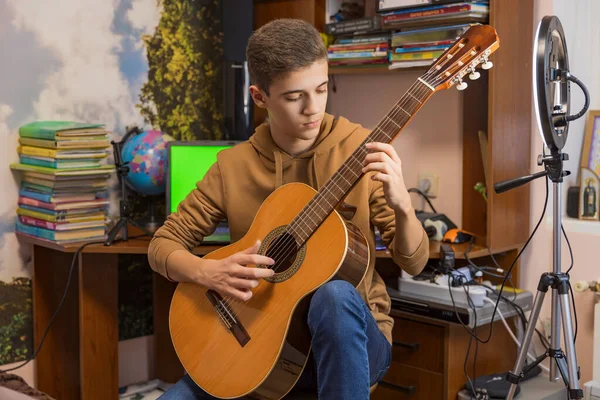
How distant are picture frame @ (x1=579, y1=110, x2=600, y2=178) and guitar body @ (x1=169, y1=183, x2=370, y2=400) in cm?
139

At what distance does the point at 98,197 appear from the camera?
105 inches

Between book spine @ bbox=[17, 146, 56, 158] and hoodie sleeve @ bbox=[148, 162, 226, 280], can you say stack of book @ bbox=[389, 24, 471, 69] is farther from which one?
book spine @ bbox=[17, 146, 56, 158]

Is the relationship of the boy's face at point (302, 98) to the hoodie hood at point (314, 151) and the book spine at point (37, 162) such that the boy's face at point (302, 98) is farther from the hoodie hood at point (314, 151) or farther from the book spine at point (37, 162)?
the book spine at point (37, 162)

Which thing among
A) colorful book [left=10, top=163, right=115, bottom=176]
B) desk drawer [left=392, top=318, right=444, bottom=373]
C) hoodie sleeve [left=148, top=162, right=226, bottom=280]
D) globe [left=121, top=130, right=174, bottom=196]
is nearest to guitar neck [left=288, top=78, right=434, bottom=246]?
hoodie sleeve [left=148, top=162, right=226, bottom=280]

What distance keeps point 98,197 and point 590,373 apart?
5.86 feet

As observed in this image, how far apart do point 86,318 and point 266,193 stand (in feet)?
3.34

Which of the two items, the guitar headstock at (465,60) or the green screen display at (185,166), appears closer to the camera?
the guitar headstock at (465,60)

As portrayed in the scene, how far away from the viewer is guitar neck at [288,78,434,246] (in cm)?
157

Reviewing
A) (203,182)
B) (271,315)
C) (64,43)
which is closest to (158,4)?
(64,43)

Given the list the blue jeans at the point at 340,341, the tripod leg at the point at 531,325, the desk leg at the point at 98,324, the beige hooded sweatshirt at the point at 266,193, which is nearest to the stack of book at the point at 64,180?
the desk leg at the point at 98,324

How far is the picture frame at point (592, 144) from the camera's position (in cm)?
265

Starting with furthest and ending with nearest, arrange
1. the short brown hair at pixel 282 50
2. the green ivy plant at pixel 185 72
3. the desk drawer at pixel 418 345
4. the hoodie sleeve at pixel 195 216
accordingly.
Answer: the green ivy plant at pixel 185 72 → the desk drawer at pixel 418 345 → the hoodie sleeve at pixel 195 216 → the short brown hair at pixel 282 50

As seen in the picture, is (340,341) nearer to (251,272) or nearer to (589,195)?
(251,272)

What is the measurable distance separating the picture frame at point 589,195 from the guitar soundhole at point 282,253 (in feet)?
4.52
